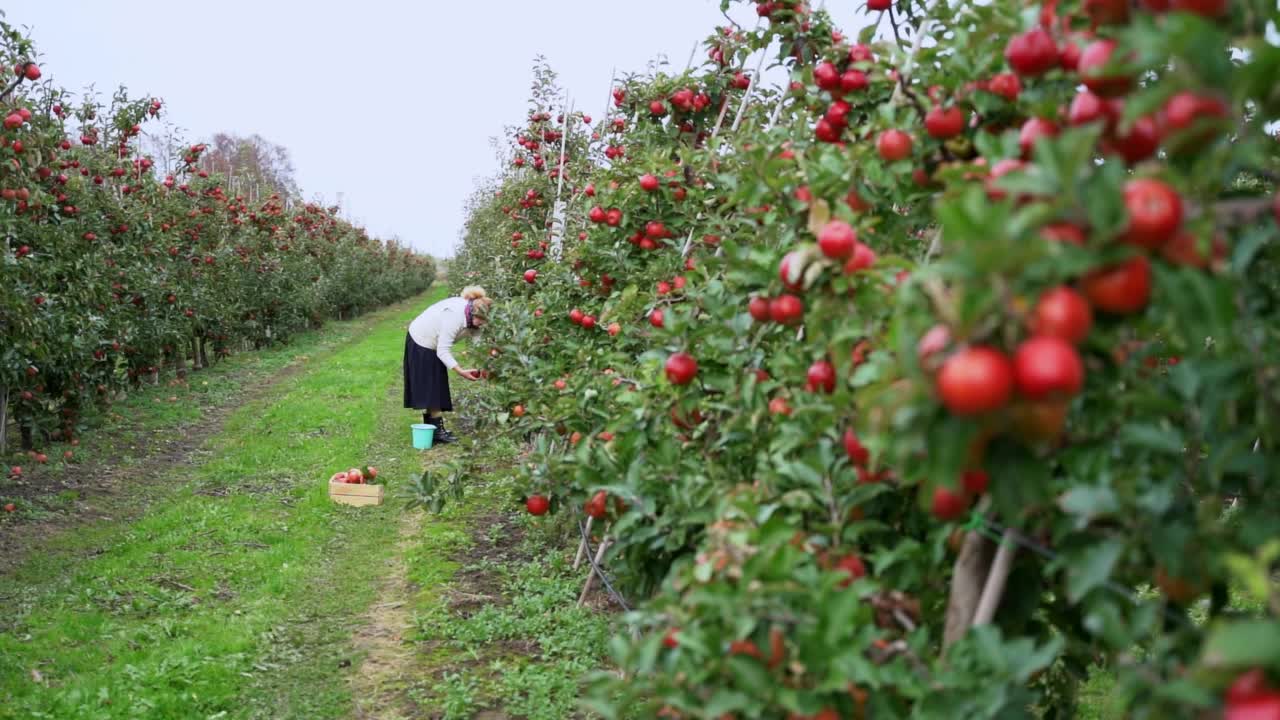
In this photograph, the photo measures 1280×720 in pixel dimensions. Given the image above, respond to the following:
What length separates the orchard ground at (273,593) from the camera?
3.82m

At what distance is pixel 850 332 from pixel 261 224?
14.8 metres

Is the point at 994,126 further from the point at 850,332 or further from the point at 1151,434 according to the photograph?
the point at 1151,434

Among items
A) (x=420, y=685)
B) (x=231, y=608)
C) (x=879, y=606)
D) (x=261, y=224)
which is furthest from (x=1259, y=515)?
(x=261, y=224)

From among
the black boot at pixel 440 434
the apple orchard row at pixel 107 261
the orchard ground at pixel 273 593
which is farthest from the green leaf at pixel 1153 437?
the black boot at pixel 440 434

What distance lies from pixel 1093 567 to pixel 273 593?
14.4 feet

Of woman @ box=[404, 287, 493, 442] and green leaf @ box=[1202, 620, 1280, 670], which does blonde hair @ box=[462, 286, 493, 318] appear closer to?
woman @ box=[404, 287, 493, 442]

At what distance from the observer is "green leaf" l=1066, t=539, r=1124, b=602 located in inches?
54.7

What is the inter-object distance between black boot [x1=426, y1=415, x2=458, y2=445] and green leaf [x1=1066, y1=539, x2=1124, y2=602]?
7.54 meters

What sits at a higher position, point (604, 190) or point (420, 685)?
point (604, 190)

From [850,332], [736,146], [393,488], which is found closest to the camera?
[850,332]

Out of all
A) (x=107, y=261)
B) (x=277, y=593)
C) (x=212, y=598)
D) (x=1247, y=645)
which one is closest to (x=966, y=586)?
(x=1247, y=645)

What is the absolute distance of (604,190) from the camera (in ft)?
15.5

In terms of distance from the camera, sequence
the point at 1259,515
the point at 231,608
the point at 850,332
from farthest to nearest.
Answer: the point at 231,608 < the point at 850,332 < the point at 1259,515

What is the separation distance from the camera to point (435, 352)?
838 cm
